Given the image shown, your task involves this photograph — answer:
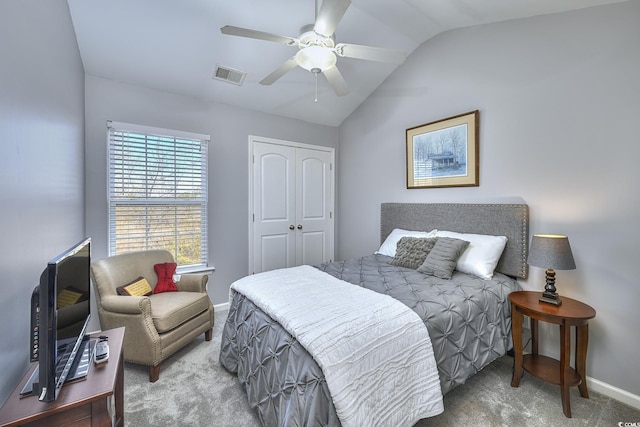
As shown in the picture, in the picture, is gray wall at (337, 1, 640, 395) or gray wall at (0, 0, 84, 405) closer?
gray wall at (0, 0, 84, 405)

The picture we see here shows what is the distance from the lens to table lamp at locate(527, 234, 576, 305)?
1.85 m

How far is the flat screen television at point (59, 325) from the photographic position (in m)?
0.88

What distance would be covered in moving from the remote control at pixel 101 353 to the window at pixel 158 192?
1.87 m

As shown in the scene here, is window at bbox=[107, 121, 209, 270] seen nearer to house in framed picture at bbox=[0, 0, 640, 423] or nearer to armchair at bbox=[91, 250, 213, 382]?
A: house in framed picture at bbox=[0, 0, 640, 423]

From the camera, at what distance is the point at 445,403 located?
185 centimetres

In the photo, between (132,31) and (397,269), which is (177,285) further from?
(132,31)

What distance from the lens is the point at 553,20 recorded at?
7.19 ft

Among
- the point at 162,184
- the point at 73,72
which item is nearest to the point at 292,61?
the point at 73,72

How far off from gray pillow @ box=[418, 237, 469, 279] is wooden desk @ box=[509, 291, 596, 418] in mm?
473

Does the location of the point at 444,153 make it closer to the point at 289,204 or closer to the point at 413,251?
the point at 413,251

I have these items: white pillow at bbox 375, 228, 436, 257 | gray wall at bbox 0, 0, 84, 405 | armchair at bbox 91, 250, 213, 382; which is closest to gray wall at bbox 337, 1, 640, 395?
white pillow at bbox 375, 228, 436, 257

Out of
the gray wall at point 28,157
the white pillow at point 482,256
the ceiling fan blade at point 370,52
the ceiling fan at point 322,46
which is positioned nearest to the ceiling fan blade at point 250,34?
the ceiling fan at point 322,46

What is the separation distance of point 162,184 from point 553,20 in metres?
3.92

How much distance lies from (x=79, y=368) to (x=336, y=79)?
241cm
